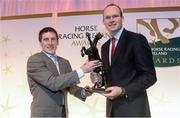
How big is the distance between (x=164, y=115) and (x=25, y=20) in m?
1.53

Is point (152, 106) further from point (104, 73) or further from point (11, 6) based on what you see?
point (11, 6)

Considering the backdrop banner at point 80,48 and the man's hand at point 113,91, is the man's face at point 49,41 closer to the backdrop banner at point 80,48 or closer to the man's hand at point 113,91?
the man's hand at point 113,91

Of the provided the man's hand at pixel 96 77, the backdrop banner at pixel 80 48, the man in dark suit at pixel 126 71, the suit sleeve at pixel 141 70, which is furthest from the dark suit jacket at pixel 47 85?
the backdrop banner at pixel 80 48

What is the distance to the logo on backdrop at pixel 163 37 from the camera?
113 inches

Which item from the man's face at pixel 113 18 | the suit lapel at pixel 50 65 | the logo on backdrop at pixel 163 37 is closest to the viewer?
the man's face at pixel 113 18

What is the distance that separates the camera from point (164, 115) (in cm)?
290

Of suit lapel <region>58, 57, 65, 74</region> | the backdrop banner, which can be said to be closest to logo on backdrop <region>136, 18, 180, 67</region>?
the backdrop banner

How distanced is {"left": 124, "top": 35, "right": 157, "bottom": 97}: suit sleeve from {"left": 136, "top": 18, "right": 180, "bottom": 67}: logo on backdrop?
3.46ft

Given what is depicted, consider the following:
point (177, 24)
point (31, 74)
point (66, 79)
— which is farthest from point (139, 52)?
point (177, 24)

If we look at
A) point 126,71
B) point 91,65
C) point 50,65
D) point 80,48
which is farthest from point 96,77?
point 80,48

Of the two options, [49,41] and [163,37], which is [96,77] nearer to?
[49,41]

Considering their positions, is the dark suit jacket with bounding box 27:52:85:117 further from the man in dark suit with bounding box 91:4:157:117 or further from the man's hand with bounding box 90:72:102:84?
the man in dark suit with bounding box 91:4:157:117

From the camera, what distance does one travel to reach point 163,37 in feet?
9.52

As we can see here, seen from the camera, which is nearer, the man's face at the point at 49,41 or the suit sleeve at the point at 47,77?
the suit sleeve at the point at 47,77
